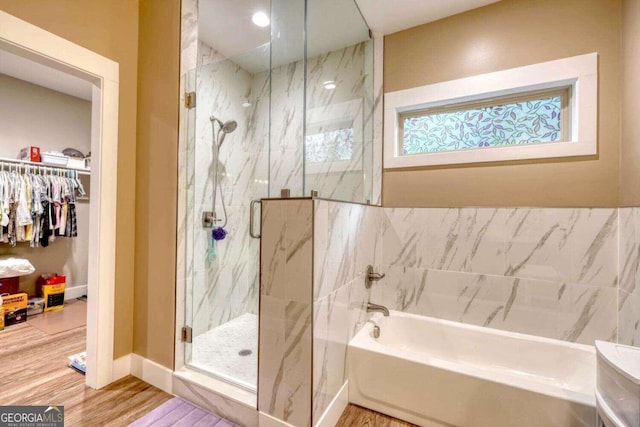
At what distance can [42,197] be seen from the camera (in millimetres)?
3215

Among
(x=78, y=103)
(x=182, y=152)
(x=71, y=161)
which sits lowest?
(x=182, y=152)

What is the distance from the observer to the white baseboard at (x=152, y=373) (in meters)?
1.80

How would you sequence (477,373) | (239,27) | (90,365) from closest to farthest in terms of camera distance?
(477,373) < (90,365) < (239,27)

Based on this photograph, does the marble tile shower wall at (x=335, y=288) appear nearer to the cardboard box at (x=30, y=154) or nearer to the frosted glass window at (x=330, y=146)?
the frosted glass window at (x=330, y=146)

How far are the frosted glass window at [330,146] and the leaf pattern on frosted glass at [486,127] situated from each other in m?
0.63

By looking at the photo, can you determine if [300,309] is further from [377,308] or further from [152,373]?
[152,373]

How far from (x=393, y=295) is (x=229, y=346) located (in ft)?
4.76

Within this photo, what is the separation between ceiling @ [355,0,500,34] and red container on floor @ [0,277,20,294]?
4512mm

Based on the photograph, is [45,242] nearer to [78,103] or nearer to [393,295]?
→ [78,103]

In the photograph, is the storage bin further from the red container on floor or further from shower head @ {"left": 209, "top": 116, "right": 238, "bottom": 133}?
shower head @ {"left": 209, "top": 116, "right": 238, "bottom": 133}

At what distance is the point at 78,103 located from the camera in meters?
3.84

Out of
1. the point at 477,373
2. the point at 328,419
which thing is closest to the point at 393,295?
the point at 477,373

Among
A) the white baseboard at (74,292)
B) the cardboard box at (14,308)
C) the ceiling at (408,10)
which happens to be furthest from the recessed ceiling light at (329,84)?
the white baseboard at (74,292)

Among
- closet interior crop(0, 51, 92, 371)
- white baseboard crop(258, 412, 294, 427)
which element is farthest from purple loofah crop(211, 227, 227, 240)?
closet interior crop(0, 51, 92, 371)
